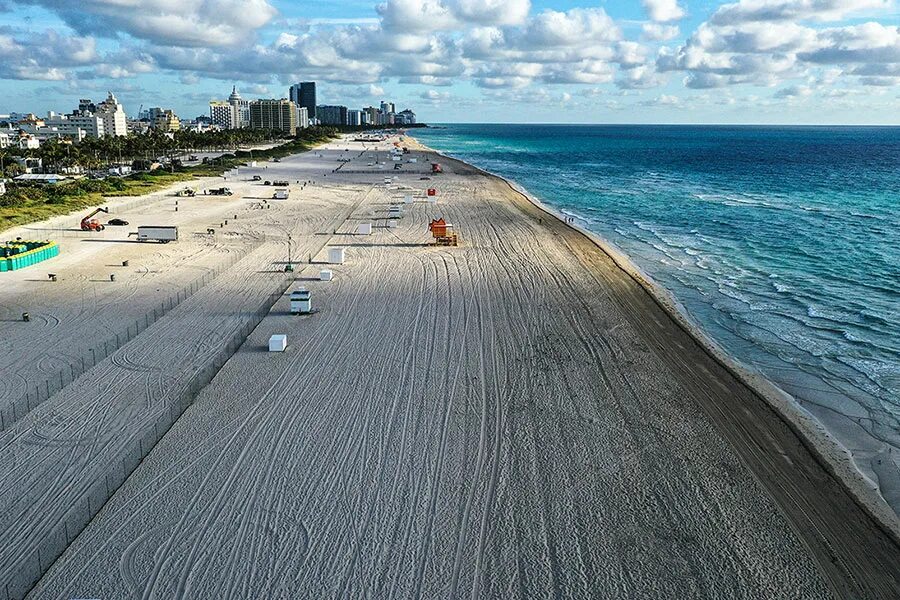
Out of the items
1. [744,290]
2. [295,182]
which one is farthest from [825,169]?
[744,290]

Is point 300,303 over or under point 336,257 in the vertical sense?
over

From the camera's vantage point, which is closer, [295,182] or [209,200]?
[209,200]

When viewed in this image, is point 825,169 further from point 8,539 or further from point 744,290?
point 8,539

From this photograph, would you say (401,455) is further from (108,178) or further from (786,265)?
(108,178)

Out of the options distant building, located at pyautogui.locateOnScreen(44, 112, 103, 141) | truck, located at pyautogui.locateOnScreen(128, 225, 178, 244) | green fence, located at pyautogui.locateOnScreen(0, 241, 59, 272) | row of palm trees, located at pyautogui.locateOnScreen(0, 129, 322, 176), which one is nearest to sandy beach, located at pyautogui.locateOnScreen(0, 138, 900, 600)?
green fence, located at pyautogui.locateOnScreen(0, 241, 59, 272)

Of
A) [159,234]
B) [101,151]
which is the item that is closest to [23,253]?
[159,234]

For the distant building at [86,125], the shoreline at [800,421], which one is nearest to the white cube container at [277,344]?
the shoreline at [800,421]
